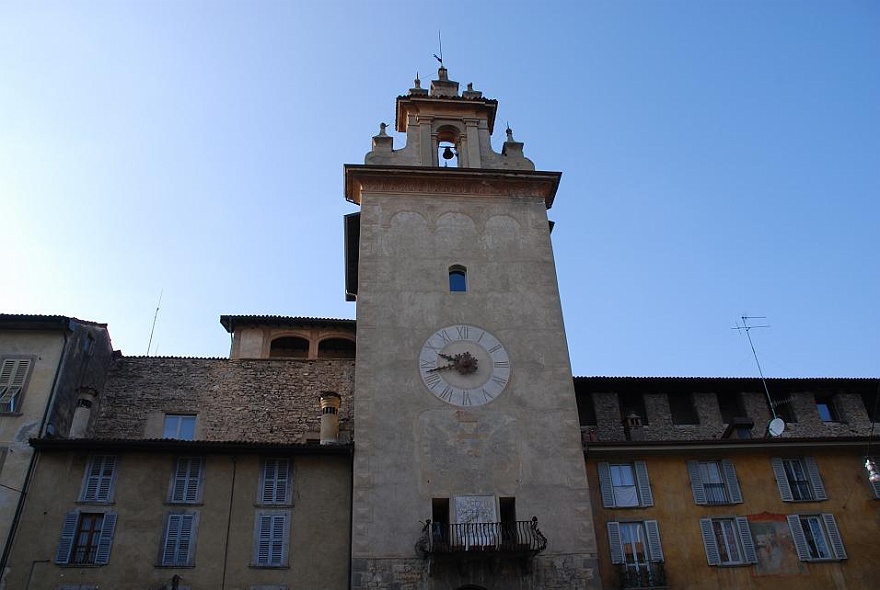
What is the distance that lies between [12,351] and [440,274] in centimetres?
1261

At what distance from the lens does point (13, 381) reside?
2138cm

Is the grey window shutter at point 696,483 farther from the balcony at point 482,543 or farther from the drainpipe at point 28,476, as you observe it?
the drainpipe at point 28,476

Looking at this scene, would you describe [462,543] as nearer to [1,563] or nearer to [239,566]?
[239,566]

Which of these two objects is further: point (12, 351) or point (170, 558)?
point (12, 351)

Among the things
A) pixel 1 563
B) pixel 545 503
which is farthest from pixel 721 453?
pixel 1 563

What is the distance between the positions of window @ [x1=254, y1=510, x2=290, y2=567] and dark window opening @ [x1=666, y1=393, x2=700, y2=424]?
14.8m

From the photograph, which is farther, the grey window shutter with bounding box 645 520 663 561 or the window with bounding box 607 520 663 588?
the grey window shutter with bounding box 645 520 663 561

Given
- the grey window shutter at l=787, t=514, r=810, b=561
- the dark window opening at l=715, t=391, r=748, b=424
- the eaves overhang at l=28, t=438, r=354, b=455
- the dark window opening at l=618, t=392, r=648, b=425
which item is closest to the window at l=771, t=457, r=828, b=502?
the grey window shutter at l=787, t=514, r=810, b=561

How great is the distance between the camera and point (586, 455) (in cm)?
2220

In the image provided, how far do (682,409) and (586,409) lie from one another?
3.68m

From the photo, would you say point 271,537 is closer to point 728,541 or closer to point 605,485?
point 605,485

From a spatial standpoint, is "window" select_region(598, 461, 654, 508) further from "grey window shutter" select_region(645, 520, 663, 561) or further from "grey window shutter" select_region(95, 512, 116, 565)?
"grey window shutter" select_region(95, 512, 116, 565)

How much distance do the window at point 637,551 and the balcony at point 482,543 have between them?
2.40 metres

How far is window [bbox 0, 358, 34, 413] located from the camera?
20953mm
